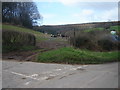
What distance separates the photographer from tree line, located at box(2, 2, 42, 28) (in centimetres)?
4760

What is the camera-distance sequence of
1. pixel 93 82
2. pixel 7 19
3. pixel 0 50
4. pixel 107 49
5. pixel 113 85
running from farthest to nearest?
pixel 7 19 → pixel 107 49 → pixel 0 50 → pixel 93 82 → pixel 113 85

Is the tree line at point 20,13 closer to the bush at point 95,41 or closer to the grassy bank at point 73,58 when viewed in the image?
the bush at point 95,41

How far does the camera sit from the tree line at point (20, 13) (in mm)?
47597

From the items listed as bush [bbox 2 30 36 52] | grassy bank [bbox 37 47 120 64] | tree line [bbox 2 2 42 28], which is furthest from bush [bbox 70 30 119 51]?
tree line [bbox 2 2 42 28]

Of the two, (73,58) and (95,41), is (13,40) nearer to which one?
(73,58)

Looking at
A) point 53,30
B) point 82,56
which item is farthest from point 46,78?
point 53,30

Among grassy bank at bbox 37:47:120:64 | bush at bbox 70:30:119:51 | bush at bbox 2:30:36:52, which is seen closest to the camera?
grassy bank at bbox 37:47:120:64

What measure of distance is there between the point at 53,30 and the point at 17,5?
11.7 m

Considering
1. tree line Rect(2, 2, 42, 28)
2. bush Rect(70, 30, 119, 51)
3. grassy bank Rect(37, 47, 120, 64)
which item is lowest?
grassy bank Rect(37, 47, 120, 64)

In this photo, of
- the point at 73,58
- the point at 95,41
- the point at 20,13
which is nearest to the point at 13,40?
the point at 73,58

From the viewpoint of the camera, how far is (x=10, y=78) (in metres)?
11.1

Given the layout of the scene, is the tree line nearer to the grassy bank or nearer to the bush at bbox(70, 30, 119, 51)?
the bush at bbox(70, 30, 119, 51)

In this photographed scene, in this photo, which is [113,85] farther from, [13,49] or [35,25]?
[35,25]

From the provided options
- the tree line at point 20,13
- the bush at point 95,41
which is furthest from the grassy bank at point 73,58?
the tree line at point 20,13
